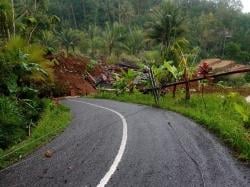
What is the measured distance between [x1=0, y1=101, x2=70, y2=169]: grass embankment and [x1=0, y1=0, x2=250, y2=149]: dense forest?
0.59 m

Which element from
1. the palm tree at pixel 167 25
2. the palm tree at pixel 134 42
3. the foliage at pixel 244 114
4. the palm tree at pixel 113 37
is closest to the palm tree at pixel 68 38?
the palm tree at pixel 113 37

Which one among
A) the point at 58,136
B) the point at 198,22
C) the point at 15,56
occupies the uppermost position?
the point at 198,22

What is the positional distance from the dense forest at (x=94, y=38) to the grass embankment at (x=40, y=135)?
0.59 m

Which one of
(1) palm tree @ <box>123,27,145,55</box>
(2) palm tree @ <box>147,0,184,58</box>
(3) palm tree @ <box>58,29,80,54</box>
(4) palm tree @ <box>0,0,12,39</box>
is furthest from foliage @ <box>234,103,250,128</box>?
(3) palm tree @ <box>58,29,80,54</box>

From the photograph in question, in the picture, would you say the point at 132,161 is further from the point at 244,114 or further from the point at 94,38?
the point at 94,38

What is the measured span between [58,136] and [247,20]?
297ft

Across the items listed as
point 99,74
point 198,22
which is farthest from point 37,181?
point 198,22

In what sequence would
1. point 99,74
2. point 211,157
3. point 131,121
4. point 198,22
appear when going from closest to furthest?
point 211,157 < point 131,121 < point 99,74 < point 198,22

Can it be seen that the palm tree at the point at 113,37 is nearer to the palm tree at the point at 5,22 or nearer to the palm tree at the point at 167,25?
the palm tree at the point at 167,25

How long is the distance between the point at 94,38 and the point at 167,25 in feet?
97.0

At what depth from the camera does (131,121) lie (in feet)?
47.1

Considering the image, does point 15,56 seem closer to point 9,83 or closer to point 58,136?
point 9,83

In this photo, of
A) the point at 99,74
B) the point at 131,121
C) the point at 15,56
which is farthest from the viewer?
the point at 99,74

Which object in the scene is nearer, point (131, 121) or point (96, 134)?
point (96, 134)
